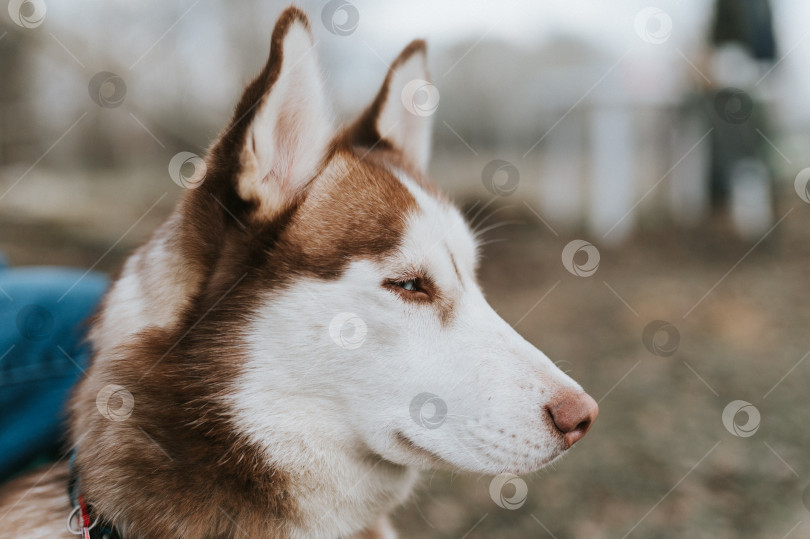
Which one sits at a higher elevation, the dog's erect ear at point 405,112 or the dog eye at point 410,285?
the dog's erect ear at point 405,112

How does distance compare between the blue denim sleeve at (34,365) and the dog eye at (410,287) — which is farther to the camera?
the blue denim sleeve at (34,365)

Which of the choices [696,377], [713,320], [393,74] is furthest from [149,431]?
[713,320]

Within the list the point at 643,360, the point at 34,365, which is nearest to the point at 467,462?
the point at 34,365

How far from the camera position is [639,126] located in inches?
438

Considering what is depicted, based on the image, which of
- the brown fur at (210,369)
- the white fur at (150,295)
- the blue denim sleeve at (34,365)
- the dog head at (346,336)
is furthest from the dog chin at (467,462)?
the blue denim sleeve at (34,365)

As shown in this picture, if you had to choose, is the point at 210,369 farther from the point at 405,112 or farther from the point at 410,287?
the point at 405,112

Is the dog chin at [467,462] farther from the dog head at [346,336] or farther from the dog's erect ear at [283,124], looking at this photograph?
A: the dog's erect ear at [283,124]

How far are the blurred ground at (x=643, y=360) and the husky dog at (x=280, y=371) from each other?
97 centimetres

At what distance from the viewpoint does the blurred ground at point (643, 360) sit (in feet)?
12.5

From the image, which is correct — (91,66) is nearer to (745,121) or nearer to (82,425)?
(82,425)

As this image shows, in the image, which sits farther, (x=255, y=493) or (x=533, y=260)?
(x=533, y=260)

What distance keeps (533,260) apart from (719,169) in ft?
13.2

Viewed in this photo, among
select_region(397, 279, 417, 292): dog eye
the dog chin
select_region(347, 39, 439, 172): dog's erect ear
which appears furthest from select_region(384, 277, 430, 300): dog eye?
select_region(347, 39, 439, 172): dog's erect ear

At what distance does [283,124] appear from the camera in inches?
75.0
